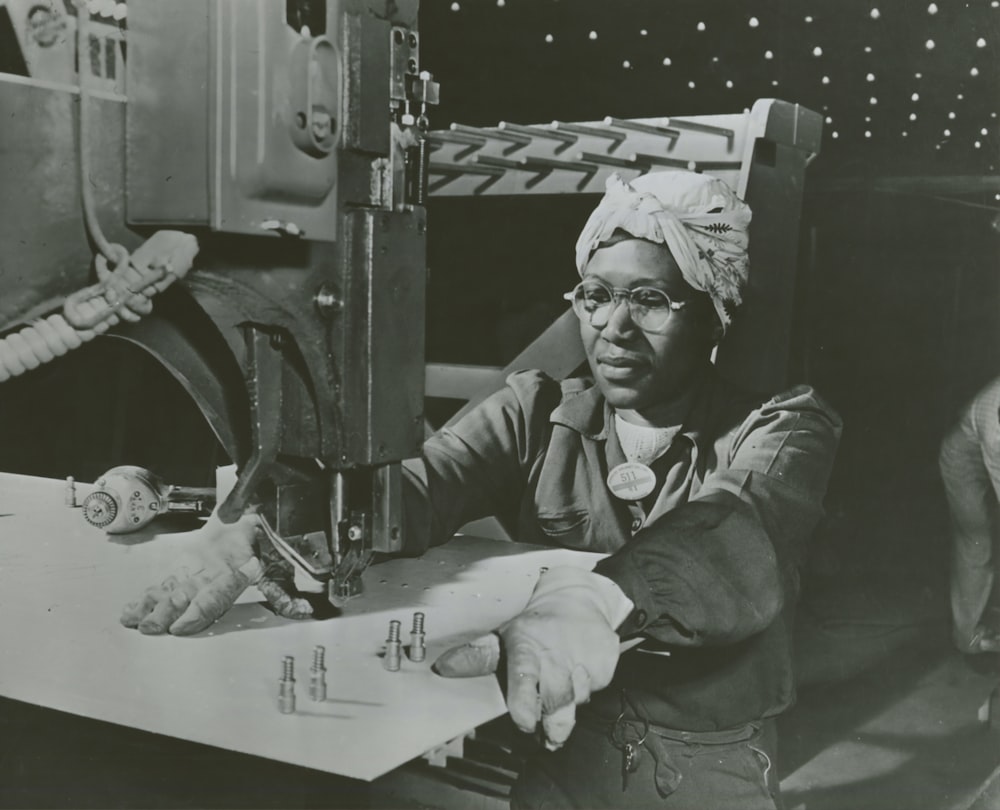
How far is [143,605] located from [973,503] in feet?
5.14

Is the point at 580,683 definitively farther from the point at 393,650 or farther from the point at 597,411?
the point at 597,411

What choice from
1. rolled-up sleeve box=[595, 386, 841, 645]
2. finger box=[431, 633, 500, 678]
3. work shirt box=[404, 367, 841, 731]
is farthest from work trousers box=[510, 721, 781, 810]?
finger box=[431, 633, 500, 678]

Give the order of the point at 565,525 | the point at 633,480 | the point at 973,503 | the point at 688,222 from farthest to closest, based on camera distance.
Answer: the point at 973,503, the point at 565,525, the point at 633,480, the point at 688,222

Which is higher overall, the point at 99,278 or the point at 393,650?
the point at 99,278

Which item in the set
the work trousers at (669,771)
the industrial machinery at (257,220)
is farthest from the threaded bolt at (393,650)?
the work trousers at (669,771)

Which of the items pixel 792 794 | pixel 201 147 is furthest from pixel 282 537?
pixel 792 794

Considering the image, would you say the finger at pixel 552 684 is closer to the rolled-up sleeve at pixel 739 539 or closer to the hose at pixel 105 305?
the rolled-up sleeve at pixel 739 539

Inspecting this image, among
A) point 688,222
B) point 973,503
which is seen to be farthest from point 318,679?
point 973,503

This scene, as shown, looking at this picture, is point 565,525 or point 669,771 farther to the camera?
point 565,525

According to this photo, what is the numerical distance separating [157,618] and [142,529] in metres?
0.56

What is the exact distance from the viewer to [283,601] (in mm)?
1688

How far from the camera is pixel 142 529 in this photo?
2.11m

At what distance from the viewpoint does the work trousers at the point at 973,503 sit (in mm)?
2195

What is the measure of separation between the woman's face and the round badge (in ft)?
0.29
